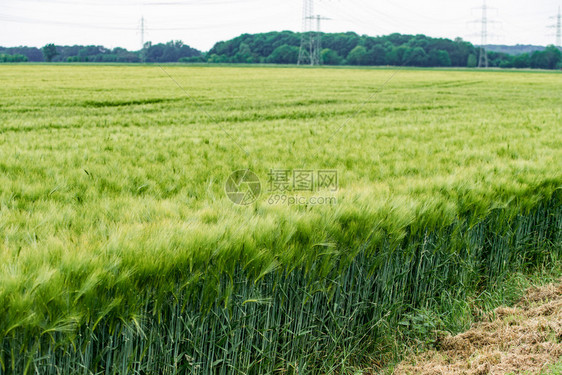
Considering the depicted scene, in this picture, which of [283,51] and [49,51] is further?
[49,51]

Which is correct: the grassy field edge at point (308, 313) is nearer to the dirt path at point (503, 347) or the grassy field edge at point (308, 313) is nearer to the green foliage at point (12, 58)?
the dirt path at point (503, 347)

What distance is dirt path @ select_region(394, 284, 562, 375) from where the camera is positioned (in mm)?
2570

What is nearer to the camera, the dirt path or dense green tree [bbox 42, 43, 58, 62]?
the dirt path

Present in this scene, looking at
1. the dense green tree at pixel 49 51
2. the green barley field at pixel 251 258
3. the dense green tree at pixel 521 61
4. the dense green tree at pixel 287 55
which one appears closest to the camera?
the green barley field at pixel 251 258

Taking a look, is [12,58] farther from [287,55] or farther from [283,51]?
[283,51]

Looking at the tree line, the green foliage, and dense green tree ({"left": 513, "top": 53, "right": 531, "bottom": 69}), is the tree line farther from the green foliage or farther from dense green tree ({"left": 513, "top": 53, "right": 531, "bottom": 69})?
dense green tree ({"left": 513, "top": 53, "right": 531, "bottom": 69})

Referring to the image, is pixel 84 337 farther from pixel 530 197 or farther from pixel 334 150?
pixel 334 150

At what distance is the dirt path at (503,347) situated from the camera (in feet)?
8.43

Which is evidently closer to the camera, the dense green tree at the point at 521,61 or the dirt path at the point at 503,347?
the dirt path at the point at 503,347

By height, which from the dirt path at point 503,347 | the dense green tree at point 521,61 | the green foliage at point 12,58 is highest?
the dense green tree at point 521,61

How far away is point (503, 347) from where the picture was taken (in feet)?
9.21

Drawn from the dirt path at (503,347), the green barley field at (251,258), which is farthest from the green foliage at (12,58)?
the dirt path at (503,347)

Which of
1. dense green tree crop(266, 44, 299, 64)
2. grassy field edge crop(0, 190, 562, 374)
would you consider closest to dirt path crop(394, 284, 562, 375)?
grassy field edge crop(0, 190, 562, 374)

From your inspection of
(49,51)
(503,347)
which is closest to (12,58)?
(49,51)
